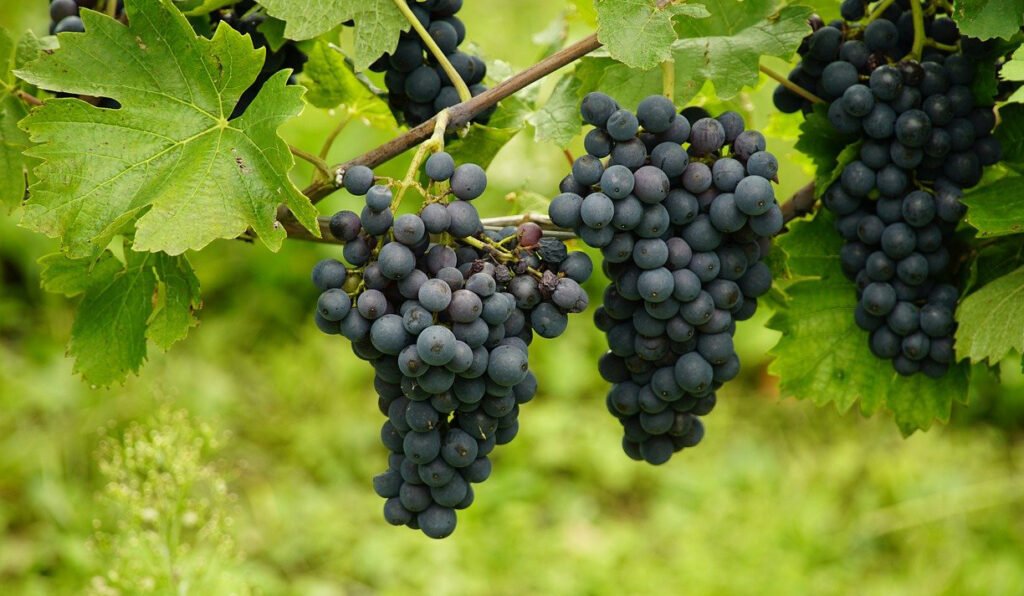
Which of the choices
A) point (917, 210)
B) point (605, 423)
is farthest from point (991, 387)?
point (917, 210)

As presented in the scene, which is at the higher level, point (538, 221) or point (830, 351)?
point (538, 221)

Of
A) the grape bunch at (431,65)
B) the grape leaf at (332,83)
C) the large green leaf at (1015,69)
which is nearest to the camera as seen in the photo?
the large green leaf at (1015,69)

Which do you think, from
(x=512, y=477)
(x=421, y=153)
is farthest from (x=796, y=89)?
(x=512, y=477)

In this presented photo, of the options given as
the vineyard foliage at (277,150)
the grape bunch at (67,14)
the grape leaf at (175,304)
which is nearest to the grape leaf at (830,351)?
the vineyard foliage at (277,150)

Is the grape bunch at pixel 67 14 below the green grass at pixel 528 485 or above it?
above

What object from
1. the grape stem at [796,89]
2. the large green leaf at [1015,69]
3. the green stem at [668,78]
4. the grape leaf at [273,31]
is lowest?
the grape leaf at [273,31]

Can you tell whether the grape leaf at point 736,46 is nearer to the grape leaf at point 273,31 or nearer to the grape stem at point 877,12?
the grape stem at point 877,12

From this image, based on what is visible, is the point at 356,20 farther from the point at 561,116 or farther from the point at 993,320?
the point at 993,320

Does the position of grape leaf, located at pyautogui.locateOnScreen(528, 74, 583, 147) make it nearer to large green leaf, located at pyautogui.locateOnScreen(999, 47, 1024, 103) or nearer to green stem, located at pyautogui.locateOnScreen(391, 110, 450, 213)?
green stem, located at pyautogui.locateOnScreen(391, 110, 450, 213)
